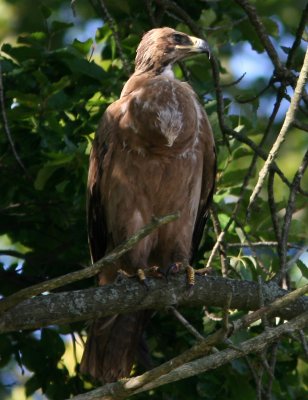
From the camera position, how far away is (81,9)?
8.33 metres

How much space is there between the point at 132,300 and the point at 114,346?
1045 millimetres

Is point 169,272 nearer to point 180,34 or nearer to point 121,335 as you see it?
point 121,335

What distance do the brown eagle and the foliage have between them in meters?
0.11

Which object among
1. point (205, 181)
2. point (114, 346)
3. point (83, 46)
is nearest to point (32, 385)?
point (114, 346)

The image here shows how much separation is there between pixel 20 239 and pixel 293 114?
1958mm

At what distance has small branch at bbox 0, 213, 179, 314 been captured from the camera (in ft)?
11.4

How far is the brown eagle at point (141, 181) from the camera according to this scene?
523cm

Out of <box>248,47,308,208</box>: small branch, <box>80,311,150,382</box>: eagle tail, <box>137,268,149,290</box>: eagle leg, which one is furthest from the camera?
<box>80,311,150,382</box>: eagle tail

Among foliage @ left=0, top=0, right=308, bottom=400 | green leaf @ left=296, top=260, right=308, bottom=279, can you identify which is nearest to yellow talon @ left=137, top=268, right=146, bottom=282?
foliage @ left=0, top=0, right=308, bottom=400

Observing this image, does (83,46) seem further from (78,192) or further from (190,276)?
(190,276)

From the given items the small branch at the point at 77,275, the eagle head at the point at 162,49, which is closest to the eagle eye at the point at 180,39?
the eagle head at the point at 162,49

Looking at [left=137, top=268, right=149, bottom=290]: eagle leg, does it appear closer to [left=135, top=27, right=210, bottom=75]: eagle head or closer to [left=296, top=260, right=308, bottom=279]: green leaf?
[left=296, top=260, right=308, bottom=279]: green leaf

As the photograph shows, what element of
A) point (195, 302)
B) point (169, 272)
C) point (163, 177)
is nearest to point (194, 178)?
point (163, 177)

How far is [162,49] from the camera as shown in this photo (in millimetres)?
5617
